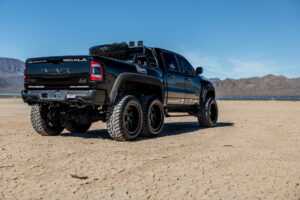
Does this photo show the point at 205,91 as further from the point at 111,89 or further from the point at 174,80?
the point at 111,89

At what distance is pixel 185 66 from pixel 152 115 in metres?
2.13

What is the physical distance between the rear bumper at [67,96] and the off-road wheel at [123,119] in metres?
0.38

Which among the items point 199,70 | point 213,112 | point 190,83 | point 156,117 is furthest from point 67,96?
point 213,112

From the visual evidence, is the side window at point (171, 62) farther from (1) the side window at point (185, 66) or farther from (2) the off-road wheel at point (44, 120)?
(2) the off-road wheel at point (44, 120)

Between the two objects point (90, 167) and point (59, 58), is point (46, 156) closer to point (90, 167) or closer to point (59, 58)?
point (90, 167)

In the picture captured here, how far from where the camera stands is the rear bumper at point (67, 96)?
5078mm

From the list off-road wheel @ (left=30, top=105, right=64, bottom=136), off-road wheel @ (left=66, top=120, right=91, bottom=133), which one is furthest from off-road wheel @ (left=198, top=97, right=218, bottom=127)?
off-road wheel @ (left=30, top=105, right=64, bottom=136)

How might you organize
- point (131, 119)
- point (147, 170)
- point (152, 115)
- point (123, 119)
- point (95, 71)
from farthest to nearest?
point (152, 115) < point (131, 119) < point (123, 119) < point (95, 71) < point (147, 170)

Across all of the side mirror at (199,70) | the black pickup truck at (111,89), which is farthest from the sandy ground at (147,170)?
the side mirror at (199,70)

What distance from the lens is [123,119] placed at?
18.2 feet

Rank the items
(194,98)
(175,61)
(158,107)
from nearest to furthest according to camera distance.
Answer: (158,107) < (175,61) < (194,98)

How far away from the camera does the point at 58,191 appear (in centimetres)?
287

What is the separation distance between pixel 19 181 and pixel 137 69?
3350 millimetres

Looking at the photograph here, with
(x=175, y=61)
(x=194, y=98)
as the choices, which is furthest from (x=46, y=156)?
(x=194, y=98)
